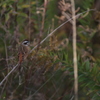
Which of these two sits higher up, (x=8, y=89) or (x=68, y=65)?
(x=68, y=65)

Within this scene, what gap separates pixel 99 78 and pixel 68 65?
14.8 inches

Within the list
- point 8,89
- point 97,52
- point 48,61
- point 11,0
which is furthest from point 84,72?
point 97,52

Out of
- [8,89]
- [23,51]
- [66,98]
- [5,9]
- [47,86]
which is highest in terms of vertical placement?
[5,9]

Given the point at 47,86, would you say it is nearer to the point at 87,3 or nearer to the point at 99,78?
Result: the point at 99,78

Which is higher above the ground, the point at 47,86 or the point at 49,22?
the point at 49,22

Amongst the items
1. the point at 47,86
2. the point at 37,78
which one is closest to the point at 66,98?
the point at 47,86

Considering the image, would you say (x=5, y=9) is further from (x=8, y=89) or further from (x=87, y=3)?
(x=87, y=3)

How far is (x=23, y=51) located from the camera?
310cm

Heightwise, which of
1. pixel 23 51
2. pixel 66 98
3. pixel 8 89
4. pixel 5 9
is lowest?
pixel 66 98

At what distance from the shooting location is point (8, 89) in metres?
3.22

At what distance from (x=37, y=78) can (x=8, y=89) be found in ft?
1.39

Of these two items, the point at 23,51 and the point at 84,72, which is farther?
the point at 23,51

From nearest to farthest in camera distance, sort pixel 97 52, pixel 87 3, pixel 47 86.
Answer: pixel 47 86 < pixel 87 3 < pixel 97 52

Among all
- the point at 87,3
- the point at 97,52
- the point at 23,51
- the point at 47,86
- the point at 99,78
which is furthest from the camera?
the point at 97,52
